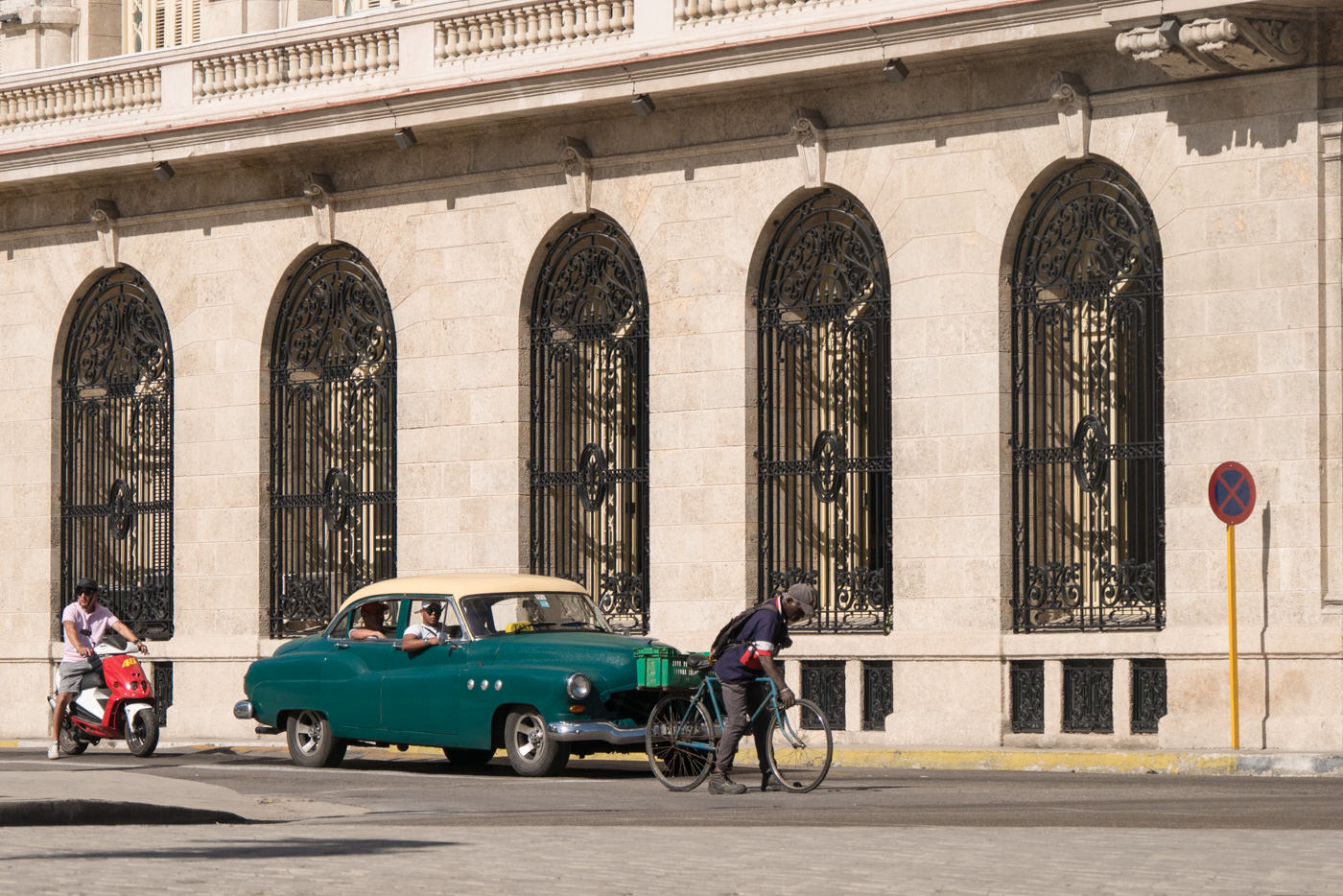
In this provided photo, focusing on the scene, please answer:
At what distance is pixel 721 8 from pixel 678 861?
1486 centimetres

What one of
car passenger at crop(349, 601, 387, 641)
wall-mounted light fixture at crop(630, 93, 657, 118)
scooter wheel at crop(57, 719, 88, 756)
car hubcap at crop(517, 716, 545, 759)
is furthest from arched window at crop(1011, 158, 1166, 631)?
scooter wheel at crop(57, 719, 88, 756)

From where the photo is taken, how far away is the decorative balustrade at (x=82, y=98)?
99.2 ft

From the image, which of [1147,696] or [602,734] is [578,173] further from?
[602,734]

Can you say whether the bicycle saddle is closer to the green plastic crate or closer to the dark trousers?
the green plastic crate

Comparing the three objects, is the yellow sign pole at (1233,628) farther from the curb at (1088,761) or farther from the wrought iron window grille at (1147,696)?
the wrought iron window grille at (1147,696)

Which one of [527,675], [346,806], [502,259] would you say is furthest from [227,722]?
[346,806]

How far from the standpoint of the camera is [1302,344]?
2172 centimetres

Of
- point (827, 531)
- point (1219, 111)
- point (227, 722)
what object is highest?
point (1219, 111)

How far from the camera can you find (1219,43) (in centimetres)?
2139

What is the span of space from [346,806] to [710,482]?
9101 millimetres

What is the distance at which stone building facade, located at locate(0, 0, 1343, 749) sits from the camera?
22.1 m

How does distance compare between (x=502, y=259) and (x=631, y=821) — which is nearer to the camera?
(x=631, y=821)

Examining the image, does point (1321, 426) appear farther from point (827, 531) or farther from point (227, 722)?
point (227, 722)

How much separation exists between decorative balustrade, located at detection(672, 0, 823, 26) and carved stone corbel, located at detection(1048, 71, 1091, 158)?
2804 millimetres
